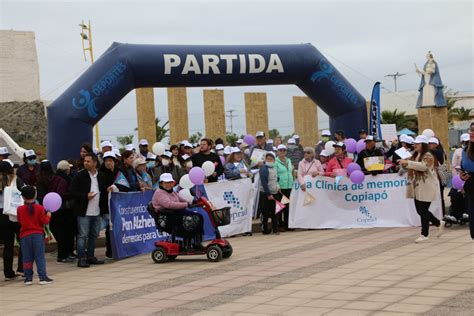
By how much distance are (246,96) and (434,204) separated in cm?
1217

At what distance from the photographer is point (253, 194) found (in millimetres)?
14414

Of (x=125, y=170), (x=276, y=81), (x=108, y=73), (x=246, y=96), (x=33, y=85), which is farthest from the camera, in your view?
(x=33, y=85)

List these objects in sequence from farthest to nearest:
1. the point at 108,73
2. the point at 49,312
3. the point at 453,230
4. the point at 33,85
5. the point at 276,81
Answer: the point at 33,85, the point at 276,81, the point at 108,73, the point at 453,230, the point at 49,312

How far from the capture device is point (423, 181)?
11.6 metres

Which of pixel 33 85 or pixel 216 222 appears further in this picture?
pixel 33 85

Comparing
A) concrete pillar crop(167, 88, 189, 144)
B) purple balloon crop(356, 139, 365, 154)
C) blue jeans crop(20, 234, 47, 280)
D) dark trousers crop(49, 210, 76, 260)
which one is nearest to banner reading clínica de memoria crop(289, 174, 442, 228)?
purple balloon crop(356, 139, 365, 154)

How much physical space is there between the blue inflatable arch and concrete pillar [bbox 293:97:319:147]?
367 inches

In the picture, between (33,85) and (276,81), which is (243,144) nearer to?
(276,81)

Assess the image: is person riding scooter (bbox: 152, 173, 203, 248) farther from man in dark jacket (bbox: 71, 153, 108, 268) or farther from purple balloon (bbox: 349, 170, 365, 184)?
purple balloon (bbox: 349, 170, 365, 184)

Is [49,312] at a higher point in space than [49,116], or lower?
lower

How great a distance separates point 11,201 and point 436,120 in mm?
22890

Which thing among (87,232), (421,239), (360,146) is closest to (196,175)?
(87,232)

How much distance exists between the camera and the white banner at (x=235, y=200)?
45.0ft

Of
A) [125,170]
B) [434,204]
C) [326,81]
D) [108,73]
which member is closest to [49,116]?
[108,73]
